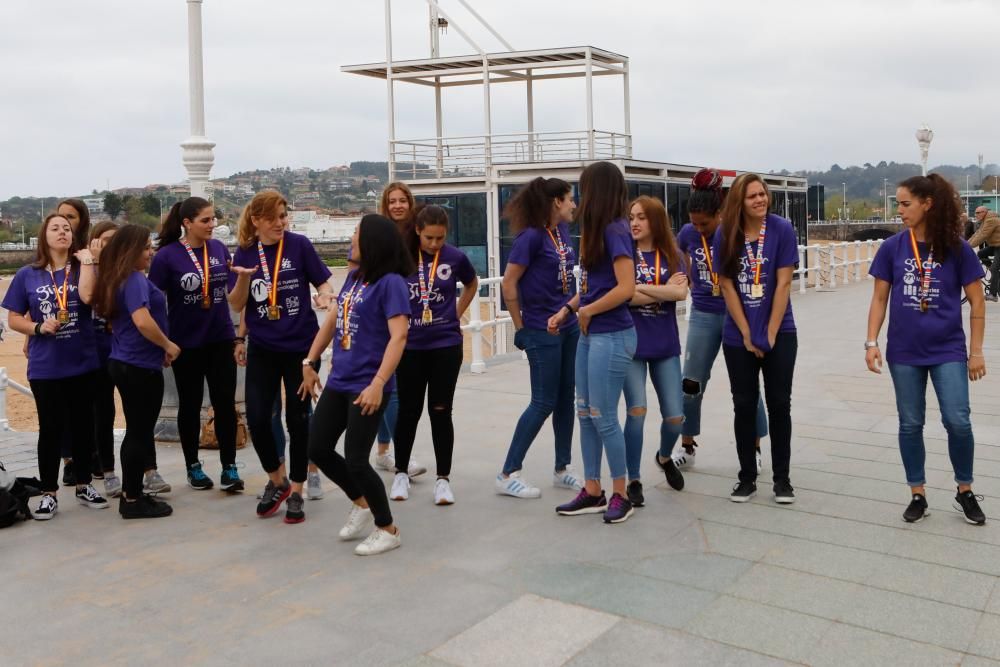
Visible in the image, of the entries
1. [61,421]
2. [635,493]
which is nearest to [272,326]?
[61,421]

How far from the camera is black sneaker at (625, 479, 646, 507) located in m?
5.23

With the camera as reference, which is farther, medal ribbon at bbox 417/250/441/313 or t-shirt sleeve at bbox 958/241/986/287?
medal ribbon at bbox 417/250/441/313

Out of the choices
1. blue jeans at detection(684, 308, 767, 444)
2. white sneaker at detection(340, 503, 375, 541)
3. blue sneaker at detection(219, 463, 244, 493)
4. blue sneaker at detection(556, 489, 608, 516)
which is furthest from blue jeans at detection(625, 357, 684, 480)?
blue sneaker at detection(219, 463, 244, 493)

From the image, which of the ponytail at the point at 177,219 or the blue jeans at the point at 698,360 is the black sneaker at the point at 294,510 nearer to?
the ponytail at the point at 177,219

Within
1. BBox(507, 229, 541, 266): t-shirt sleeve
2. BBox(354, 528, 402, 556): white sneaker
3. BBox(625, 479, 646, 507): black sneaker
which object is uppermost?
BBox(507, 229, 541, 266): t-shirt sleeve

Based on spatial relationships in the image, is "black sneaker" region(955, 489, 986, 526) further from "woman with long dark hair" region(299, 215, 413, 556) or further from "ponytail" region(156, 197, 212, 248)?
"ponytail" region(156, 197, 212, 248)

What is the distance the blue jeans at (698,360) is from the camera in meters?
5.85

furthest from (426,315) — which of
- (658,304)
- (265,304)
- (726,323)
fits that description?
(726,323)

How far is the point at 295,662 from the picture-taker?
3480 mm

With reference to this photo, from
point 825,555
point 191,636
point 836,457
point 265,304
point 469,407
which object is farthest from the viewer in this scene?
point 469,407

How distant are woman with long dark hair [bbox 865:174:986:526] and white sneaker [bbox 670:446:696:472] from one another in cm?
145

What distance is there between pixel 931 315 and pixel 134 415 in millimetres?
3966

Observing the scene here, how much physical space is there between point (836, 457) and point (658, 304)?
1.75m

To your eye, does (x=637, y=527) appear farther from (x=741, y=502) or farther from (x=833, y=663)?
(x=833, y=663)
